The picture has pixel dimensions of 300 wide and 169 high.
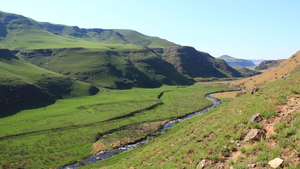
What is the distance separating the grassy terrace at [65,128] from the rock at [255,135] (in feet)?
162

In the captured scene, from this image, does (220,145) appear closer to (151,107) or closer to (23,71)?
(151,107)

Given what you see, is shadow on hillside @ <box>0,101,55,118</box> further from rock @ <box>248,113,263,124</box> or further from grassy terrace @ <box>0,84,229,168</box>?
rock @ <box>248,113,263,124</box>

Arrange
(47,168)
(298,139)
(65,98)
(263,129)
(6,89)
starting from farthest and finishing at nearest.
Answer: (65,98), (6,89), (47,168), (263,129), (298,139)

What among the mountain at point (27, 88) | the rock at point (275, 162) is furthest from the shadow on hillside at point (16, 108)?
the rock at point (275, 162)

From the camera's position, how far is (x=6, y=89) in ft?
354

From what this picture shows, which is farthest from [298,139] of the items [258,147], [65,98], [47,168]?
[65,98]

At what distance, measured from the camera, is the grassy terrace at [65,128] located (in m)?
54.8

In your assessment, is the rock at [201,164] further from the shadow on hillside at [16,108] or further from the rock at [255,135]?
the shadow on hillside at [16,108]

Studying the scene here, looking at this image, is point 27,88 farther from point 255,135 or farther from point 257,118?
point 255,135

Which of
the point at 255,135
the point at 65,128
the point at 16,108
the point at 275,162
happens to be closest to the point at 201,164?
the point at 255,135

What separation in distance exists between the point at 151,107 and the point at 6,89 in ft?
→ 266

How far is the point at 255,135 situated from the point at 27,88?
440 ft

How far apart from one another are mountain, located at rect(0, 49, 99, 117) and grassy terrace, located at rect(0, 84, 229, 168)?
8.88 meters

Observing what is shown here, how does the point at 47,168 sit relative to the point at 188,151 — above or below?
below
